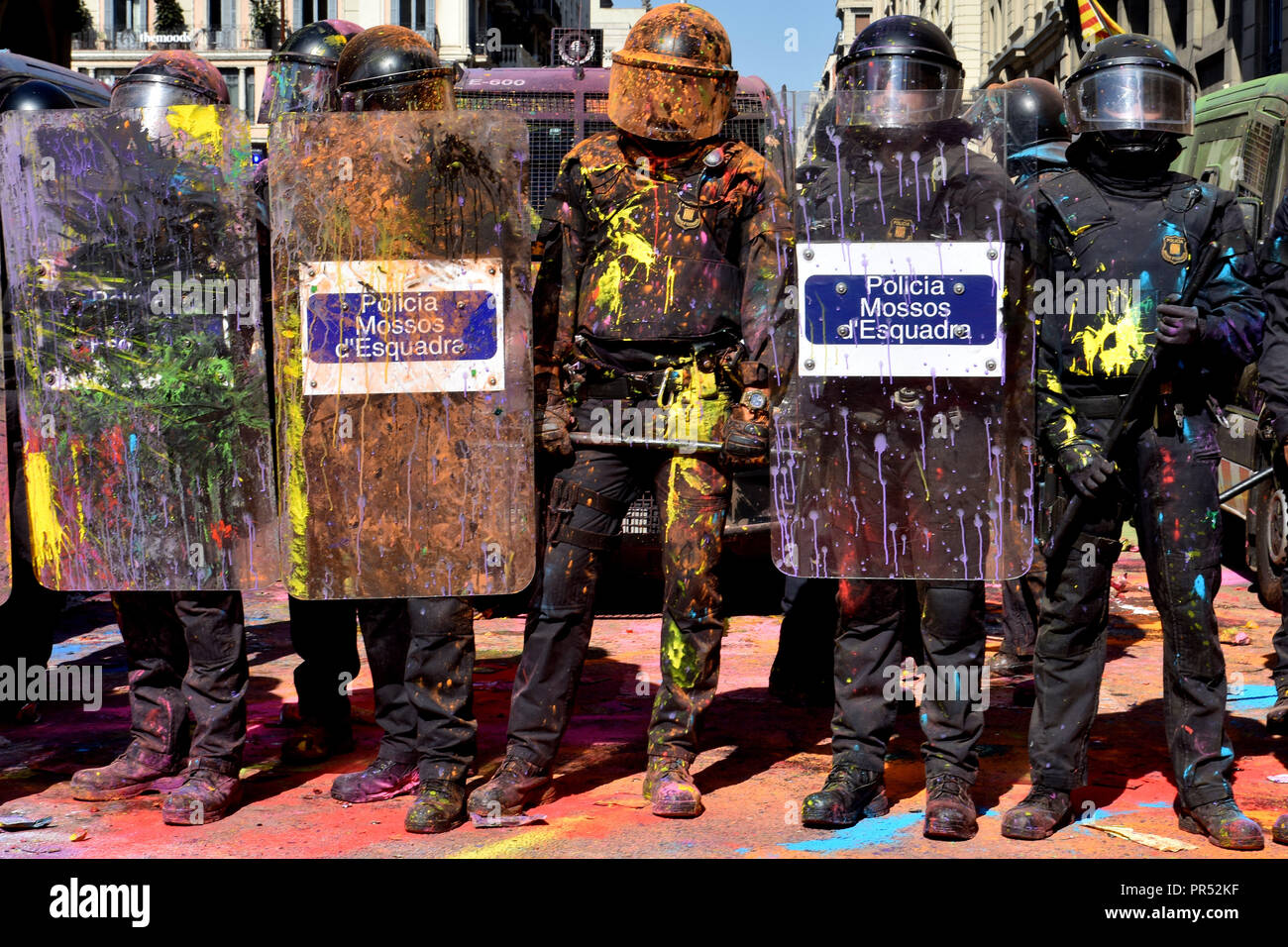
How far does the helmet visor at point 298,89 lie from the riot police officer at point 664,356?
1039 mm

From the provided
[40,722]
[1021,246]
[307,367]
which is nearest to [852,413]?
[1021,246]

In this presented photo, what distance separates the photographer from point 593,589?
451cm

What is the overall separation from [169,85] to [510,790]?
2.51m

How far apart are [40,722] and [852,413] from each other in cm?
337

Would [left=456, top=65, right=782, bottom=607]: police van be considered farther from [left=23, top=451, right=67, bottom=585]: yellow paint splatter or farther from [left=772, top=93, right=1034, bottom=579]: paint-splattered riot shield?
[left=23, top=451, right=67, bottom=585]: yellow paint splatter

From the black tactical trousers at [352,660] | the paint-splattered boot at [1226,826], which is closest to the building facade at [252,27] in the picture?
the black tactical trousers at [352,660]

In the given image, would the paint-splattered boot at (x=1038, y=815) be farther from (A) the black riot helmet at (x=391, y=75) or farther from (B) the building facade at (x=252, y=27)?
(B) the building facade at (x=252, y=27)

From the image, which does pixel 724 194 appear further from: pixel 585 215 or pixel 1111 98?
pixel 1111 98

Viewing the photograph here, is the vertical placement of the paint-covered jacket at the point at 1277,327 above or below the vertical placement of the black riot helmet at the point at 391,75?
below

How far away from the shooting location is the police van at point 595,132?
7395mm

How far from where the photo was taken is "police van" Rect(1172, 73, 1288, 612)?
7.79 meters

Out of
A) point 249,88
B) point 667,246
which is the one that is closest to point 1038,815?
point 667,246

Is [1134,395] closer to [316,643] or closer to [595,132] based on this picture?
[316,643]

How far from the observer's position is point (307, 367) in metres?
4.25
